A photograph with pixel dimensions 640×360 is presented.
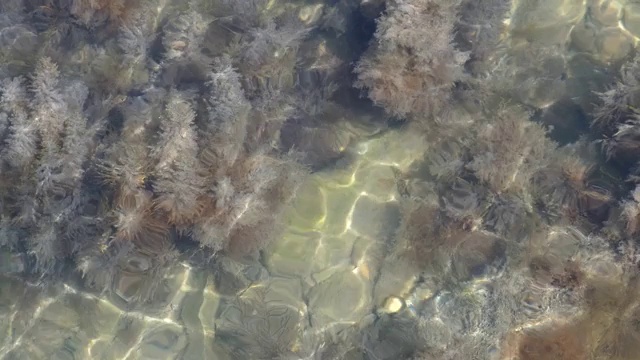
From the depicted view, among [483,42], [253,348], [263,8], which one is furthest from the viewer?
[263,8]

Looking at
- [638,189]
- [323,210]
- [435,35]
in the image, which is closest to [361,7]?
[435,35]

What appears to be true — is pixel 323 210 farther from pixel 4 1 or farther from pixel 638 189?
pixel 4 1

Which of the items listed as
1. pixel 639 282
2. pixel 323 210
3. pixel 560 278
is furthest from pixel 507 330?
pixel 323 210

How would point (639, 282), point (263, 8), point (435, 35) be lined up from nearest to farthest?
point (639, 282), point (435, 35), point (263, 8)

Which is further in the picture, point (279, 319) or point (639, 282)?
point (279, 319)

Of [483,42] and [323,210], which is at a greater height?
→ [483,42]

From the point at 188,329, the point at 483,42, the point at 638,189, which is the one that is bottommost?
the point at 188,329

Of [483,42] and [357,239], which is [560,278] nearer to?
[357,239]
